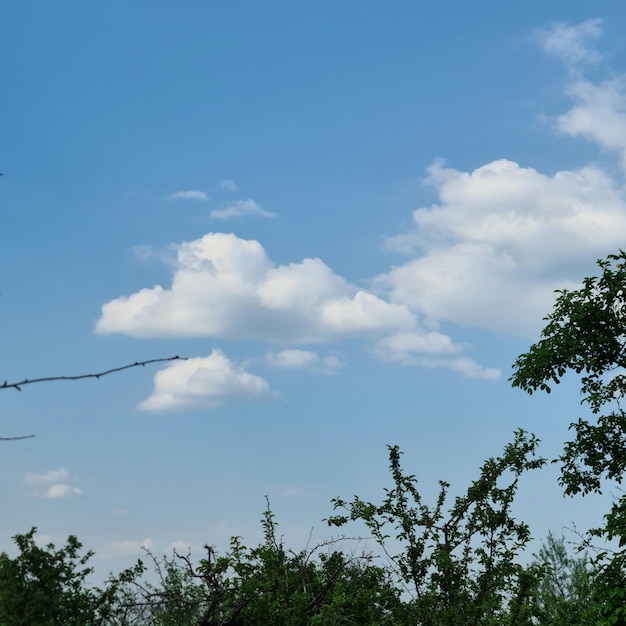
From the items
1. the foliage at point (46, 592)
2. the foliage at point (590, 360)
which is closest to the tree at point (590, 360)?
the foliage at point (590, 360)

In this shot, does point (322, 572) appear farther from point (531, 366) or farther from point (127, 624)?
point (531, 366)

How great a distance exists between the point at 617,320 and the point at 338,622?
12310 millimetres

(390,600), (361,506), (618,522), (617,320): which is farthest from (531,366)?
(390,600)

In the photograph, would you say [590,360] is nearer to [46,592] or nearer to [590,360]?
[590,360]

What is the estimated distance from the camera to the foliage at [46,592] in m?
11.2

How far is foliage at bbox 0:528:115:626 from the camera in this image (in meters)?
11.2

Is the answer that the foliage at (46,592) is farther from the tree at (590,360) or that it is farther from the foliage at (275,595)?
the tree at (590,360)

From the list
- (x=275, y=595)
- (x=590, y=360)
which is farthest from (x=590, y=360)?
(x=275, y=595)

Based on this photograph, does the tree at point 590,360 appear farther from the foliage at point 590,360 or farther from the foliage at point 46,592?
the foliage at point 46,592

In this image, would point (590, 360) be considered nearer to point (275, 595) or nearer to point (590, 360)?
point (590, 360)

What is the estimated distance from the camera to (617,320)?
19750 millimetres

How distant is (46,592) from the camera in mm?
11656

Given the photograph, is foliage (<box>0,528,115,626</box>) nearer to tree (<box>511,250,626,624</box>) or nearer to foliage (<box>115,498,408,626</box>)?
foliage (<box>115,498,408,626</box>)

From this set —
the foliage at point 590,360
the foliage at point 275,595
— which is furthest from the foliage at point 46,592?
the foliage at point 590,360
